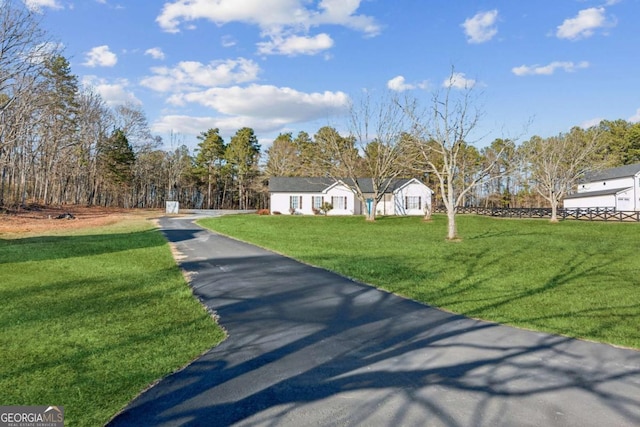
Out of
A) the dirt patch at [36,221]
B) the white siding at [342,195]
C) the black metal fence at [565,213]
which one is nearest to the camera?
the dirt patch at [36,221]

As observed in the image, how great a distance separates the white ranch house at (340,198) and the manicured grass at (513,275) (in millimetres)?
21669

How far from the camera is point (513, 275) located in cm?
1092

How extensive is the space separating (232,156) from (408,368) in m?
61.4

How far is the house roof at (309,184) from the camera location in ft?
137

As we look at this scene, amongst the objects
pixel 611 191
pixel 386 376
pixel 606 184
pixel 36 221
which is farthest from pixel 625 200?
pixel 36 221

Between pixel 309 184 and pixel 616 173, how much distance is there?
36.7 m

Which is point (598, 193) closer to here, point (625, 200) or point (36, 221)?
point (625, 200)

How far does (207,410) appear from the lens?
12.1ft

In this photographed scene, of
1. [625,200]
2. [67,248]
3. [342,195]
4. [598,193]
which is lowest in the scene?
[67,248]

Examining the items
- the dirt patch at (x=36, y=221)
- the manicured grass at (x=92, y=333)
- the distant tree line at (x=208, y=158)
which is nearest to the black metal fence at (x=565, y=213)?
the distant tree line at (x=208, y=158)

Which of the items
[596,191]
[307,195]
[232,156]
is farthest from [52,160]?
[596,191]

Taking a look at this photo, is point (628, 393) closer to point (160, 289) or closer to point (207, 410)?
point (207, 410)

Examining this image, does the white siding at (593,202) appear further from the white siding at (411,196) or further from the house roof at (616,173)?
the white siding at (411,196)

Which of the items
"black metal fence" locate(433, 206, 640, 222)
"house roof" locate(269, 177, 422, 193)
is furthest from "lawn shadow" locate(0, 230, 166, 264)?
"black metal fence" locate(433, 206, 640, 222)
